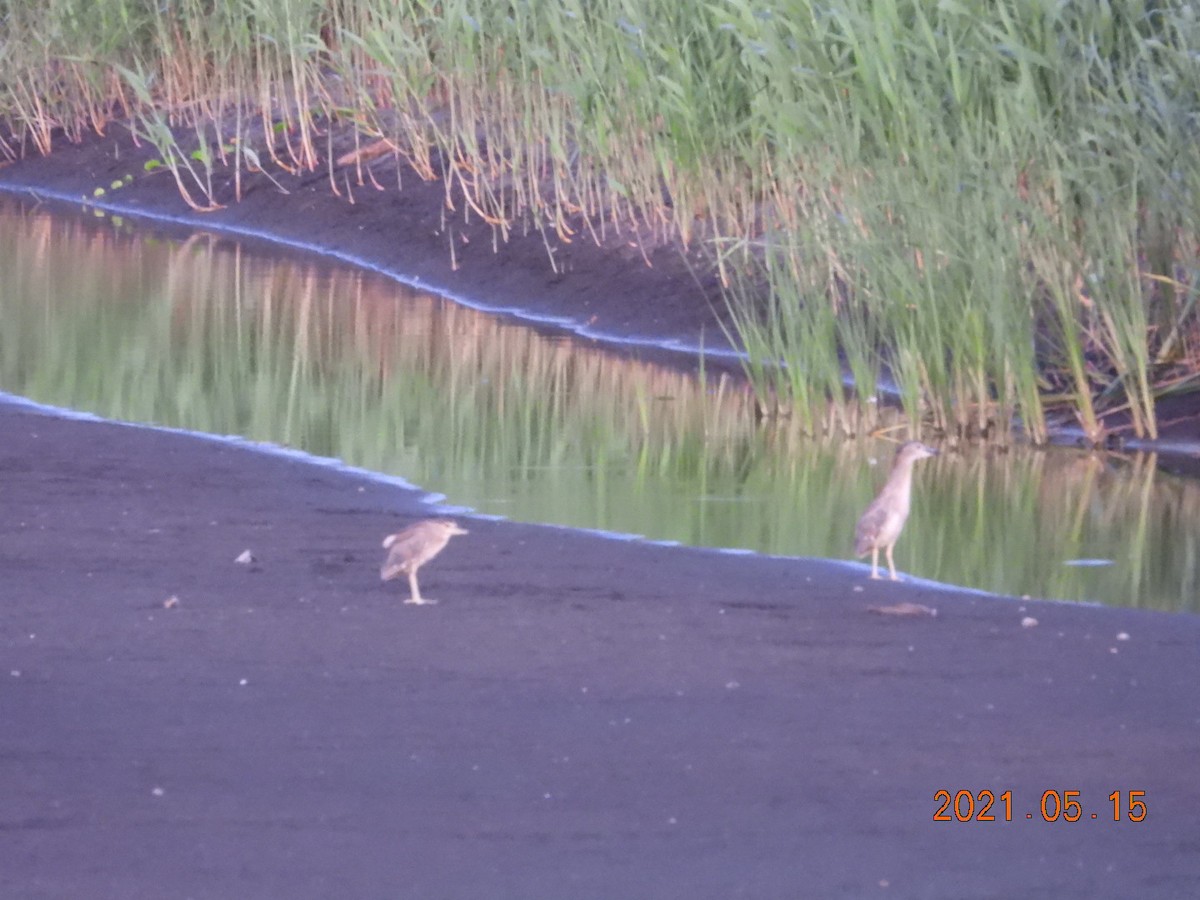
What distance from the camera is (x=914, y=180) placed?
8719 mm

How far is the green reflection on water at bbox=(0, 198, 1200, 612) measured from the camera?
6.93 metres

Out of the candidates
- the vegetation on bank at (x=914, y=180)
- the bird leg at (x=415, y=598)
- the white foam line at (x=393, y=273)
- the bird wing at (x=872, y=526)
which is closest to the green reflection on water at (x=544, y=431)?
the white foam line at (x=393, y=273)

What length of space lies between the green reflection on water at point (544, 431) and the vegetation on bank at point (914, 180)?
1.38 feet

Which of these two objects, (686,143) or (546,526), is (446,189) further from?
(546,526)

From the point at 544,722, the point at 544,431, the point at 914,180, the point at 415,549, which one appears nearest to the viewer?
the point at 544,722

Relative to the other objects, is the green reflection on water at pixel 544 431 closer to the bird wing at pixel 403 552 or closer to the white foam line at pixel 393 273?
the white foam line at pixel 393 273

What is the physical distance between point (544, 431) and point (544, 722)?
463cm

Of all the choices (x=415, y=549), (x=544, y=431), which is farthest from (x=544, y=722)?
(x=544, y=431)

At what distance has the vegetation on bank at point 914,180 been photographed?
8438mm

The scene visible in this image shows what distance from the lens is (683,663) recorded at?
15.9 feet

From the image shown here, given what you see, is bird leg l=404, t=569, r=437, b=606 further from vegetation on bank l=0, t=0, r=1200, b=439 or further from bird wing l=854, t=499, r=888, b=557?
Result: vegetation on bank l=0, t=0, r=1200, b=439

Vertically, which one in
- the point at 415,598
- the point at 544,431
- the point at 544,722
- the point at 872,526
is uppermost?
the point at 544,431

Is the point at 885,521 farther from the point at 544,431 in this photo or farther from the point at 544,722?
the point at 544,431

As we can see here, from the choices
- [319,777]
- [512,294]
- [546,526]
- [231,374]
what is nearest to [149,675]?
[319,777]
